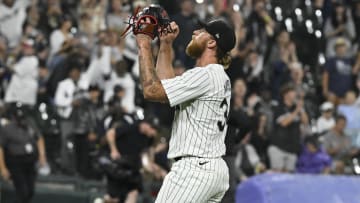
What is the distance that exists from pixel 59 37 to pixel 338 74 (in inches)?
180

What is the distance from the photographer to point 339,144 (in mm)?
14695

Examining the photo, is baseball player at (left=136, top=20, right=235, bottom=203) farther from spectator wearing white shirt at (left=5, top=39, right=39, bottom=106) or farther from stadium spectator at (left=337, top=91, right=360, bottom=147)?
stadium spectator at (left=337, top=91, right=360, bottom=147)

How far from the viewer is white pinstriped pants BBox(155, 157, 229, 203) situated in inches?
233

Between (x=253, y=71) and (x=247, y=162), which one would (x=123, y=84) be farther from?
(x=253, y=71)

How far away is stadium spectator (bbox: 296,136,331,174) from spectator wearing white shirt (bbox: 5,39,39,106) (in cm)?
394

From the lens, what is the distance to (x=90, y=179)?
14.4 metres

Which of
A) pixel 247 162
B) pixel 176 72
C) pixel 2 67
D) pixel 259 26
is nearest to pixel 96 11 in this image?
pixel 2 67

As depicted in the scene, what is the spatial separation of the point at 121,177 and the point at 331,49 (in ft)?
20.4

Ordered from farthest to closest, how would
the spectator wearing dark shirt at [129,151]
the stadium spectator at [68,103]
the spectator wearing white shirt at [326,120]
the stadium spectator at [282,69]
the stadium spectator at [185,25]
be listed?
the stadium spectator at [282,69] → the spectator wearing white shirt at [326,120] → the stadium spectator at [185,25] → the stadium spectator at [68,103] → the spectator wearing dark shirt at [129,151]

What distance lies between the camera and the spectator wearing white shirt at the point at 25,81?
14.5m

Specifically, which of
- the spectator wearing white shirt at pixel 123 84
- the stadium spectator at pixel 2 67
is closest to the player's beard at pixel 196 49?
the spectator wearing white shirt at pixel 123 84

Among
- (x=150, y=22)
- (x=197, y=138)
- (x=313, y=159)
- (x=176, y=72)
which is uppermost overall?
(x=150, y=22)

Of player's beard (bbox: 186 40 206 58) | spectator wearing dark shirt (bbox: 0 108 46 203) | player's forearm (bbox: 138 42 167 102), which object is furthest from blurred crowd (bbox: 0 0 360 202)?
player's forearm (bbox: 138 42 167 102)

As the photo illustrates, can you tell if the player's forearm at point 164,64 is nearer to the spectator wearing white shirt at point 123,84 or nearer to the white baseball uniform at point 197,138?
the white baseball uniform at point 197,138
